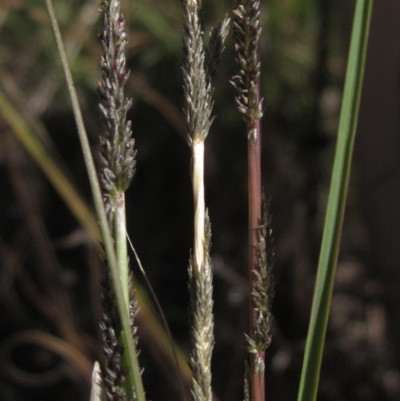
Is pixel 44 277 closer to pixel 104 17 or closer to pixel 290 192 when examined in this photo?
pixel 290 192

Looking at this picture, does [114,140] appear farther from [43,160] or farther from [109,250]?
[43,160]

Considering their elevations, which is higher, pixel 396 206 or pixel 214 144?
pixel 214 144

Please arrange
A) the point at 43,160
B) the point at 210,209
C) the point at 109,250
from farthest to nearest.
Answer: the point at 210,209 < the point at 43,160 < the point at 109,250

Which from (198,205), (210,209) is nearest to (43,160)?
(198,205)

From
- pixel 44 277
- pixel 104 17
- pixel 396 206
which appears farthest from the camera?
pixel 44 277

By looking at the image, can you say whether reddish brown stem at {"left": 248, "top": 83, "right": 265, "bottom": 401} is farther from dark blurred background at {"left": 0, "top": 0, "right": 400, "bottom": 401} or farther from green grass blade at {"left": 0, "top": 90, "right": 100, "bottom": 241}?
dark blurred background at {"left": 0, "top": 0, "right": 400, "bottom": 401}

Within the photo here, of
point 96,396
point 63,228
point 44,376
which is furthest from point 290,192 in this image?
point 96,396

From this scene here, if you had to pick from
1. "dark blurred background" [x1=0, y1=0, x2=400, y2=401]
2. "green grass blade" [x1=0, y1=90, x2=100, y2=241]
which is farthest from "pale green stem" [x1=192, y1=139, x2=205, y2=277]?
"dark blurred background" [x1=0, y1=0, x2=400, y2=401]
